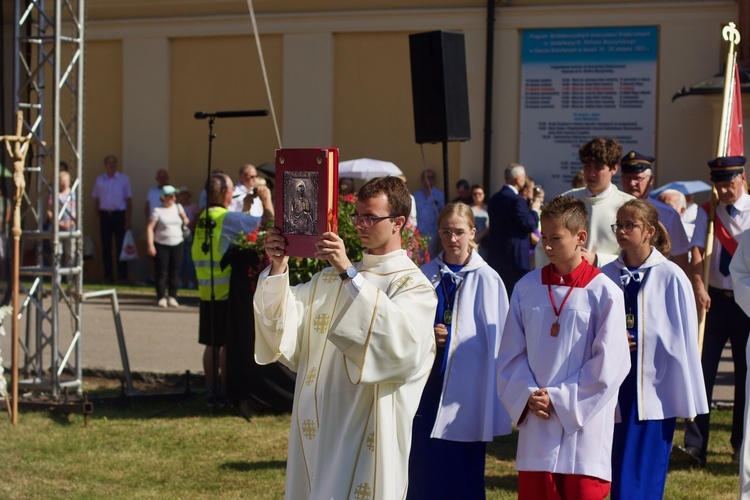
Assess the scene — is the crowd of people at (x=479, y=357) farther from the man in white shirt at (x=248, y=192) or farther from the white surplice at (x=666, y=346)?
the man in white shirt at (x=248, y=192)

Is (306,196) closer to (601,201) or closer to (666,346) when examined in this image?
(666,346)

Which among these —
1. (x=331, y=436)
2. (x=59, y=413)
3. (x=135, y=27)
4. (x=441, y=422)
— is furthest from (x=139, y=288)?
(x=331, y=436)

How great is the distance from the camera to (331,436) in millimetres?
4555

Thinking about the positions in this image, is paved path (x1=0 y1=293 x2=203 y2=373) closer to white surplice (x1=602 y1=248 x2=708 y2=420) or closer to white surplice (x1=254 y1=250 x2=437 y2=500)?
white surplice (x1=602 y1=248 x2=708 y2=420)

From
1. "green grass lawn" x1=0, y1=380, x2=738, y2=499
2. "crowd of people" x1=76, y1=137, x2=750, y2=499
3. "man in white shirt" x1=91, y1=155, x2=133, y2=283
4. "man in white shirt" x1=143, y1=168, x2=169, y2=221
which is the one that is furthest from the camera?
"man in white shirt" x1=91, y1=155, x2=133, y2=283

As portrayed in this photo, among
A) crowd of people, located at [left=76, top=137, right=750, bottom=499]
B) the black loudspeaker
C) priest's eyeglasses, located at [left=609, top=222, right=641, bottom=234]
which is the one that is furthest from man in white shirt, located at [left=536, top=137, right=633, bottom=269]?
the black loudspeaker

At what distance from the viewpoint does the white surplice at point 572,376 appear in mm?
4957

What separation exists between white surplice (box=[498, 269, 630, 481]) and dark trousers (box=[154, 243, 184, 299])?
10.9m

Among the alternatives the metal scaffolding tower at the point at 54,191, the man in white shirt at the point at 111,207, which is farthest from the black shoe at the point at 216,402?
the man in white shirt at the point at 111,207

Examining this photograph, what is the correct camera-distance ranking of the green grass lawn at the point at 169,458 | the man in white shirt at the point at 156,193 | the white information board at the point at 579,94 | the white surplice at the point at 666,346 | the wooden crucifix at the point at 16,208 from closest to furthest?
1. the white surplice at the point at 666,346
2. the green grass lawn at the point at 169,458
3. the wooden crucifix at the point at 16,208
4. the white information board at the point at 579,94
5. the man in white shirt at the point at 156,193

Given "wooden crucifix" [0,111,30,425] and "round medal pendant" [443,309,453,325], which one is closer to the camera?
"round medal pendant" [443,309,453,325]

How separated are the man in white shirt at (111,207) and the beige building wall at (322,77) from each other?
59 cm

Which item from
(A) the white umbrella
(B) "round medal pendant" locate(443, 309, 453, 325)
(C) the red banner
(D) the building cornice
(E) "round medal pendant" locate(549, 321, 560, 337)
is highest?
(D) the building cornice

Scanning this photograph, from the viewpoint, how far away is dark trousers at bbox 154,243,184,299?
50.9 ft
